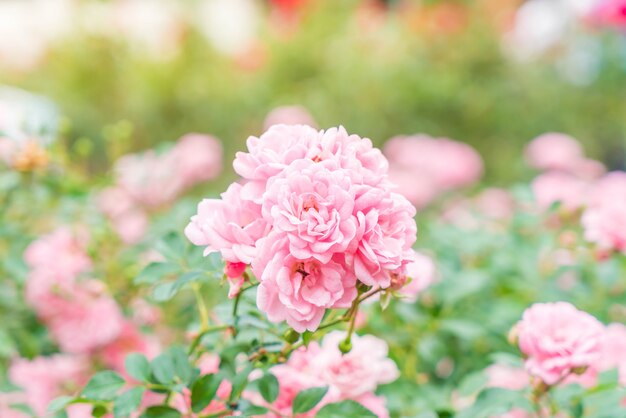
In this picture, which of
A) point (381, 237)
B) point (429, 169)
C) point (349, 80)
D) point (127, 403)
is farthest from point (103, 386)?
point (349, 80)

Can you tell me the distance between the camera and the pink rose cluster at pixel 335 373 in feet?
2.96

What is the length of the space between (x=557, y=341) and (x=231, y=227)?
0.41 meters

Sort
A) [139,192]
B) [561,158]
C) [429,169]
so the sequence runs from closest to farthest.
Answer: [139,192], [561,158], [429,169]

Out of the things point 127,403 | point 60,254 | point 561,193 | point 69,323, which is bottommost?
point 127,403

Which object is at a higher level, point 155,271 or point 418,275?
point 418,275

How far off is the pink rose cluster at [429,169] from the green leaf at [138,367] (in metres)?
1.84

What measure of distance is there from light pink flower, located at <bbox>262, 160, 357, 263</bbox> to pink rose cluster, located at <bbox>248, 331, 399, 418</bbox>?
0.22 metres

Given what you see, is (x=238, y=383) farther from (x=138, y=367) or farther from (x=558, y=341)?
(x=558, y=341)

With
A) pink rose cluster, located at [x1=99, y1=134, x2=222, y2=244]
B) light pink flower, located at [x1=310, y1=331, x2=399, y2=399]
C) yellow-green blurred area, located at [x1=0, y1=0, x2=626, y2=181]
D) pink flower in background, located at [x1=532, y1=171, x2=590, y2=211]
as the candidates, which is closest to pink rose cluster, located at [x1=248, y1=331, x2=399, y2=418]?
light pink flower, located at [x1=310, y1=331, x2=399, y2=399]

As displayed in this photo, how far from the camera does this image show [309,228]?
0.69 metres

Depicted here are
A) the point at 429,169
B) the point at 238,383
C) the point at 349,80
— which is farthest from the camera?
the point at 349,80

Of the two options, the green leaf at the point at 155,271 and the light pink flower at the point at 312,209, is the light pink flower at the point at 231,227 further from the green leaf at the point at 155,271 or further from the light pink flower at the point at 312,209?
the green leaf at the point at 155,271

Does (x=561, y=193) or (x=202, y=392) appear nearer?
(x=202, y=392)

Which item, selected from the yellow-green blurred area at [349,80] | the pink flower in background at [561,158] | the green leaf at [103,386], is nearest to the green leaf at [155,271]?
the green leaf at [103,386]
